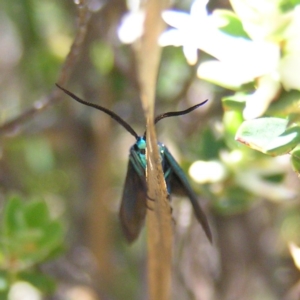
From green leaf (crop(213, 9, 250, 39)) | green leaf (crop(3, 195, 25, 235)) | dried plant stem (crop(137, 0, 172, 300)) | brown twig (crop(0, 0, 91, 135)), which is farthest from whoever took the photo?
green leaf (crop(3, 195, 25, 235))

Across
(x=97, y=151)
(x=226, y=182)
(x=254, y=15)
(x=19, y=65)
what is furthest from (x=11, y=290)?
(x=19, y=65)

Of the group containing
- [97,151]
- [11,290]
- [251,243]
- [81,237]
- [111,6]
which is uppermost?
[111,6]

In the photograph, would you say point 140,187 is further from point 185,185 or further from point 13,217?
point 13,217

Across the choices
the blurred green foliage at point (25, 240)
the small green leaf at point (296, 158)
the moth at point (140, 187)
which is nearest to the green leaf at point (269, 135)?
the small green leaf at point (296, 158)

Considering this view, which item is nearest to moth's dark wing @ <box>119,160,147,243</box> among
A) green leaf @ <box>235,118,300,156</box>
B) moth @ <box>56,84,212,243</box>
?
moth @ <box>56,84,212,243</box>

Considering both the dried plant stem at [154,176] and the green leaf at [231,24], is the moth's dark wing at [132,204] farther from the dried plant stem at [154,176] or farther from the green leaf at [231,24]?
the green leaf at [231,24]

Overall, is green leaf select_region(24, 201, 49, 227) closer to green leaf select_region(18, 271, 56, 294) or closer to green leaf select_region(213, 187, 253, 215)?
green leaf select_region(18, 271, 56, 294)

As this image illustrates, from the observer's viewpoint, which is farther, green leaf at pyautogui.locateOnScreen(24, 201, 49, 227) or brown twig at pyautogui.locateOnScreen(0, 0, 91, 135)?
green leaf at pyautogui.locateOnScreen(24, 201, 49, 227)

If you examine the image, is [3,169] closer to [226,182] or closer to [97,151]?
[97,151]
